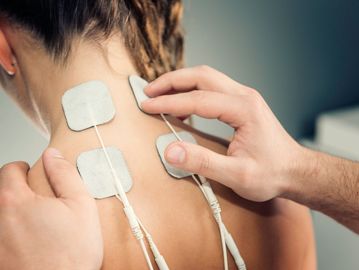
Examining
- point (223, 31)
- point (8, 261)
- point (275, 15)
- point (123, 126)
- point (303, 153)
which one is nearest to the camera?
point (8, 261)

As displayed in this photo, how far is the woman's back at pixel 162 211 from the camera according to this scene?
2.43ft

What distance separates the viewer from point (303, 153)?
906 mm

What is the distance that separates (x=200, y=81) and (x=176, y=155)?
0.18 m

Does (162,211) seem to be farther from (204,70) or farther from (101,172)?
(204,70)

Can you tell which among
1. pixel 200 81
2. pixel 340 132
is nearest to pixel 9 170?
pixel 200 81

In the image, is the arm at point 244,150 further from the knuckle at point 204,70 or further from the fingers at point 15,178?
the fingers at point 15,178

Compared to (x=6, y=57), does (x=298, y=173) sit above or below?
→ below

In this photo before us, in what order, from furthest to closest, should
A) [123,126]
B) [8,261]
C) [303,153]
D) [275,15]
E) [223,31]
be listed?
[275,15] < [223,31] < [303,153] < [123,126] < [8,261]

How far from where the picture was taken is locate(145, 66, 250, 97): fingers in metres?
0.88

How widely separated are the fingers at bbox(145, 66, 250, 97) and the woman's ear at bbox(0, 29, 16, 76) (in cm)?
24

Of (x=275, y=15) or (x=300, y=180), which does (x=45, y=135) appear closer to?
(x=300, y=180)

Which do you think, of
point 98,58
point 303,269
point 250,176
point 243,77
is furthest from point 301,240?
point 243,77

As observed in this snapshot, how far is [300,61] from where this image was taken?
1.69 meters

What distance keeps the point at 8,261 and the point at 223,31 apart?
0.88 m
